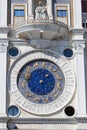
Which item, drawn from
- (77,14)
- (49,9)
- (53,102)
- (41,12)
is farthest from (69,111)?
(49,9)

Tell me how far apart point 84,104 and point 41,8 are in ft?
17.0

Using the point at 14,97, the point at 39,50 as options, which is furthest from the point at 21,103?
the point at 39,50

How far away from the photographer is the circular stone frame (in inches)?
1023

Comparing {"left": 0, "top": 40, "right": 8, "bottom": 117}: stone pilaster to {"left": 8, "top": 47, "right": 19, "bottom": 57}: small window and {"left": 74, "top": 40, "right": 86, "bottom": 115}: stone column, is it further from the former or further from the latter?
{"left": 74, "top": 40, "right": 86, "bottom": 115}: stone column

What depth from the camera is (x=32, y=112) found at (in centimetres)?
2581

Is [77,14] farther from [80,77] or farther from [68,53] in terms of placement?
[80,77]

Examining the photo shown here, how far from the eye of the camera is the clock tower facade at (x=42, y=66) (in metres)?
25.8

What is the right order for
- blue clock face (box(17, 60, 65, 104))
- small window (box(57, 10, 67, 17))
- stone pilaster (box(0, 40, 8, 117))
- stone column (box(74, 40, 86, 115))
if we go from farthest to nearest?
small window (box(57, 10, 67, 17)) < blue clock face (box(17, 60, 65, 104)) < stone column (box(74, 40, 86, 115)) < stone pilaster (box(0, 40, 8, 117))

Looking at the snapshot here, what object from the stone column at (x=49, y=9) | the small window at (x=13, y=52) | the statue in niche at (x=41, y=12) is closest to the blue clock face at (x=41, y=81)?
the small window at (x=13, y=52)

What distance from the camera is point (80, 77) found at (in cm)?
2652

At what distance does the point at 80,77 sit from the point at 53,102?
1751mm

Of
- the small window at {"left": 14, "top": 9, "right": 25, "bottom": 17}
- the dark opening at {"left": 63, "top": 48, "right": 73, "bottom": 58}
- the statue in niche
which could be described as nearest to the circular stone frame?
the dark opening at {"left": 63, "top": 48, "right": 73, "bottom": 58}

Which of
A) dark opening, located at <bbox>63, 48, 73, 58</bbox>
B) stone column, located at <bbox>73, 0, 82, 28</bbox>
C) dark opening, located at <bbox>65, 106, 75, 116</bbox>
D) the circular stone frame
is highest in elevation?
stone column, located at <bbox>73, 0, 82, 28</bbox>

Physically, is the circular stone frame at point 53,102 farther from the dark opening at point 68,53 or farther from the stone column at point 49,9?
the stone column at point 49,9
